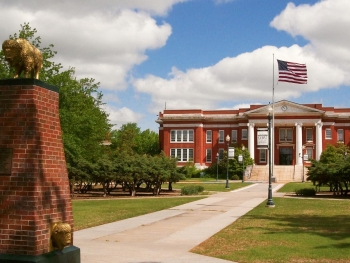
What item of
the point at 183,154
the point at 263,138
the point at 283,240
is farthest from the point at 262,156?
the point at 283,240

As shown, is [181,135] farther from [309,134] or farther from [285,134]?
[309,134]

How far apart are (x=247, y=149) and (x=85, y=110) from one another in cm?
3721

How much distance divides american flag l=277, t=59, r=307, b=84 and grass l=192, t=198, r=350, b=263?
86.4ft

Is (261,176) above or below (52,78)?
below

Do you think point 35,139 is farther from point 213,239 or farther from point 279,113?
point 279,113

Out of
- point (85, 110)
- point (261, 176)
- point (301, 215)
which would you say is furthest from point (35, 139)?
point (261, 176)

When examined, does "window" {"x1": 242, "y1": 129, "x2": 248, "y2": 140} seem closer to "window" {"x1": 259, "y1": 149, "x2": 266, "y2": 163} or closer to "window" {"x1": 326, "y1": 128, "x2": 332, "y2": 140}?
"window" {"x1": 259, "y1": 149, "x2": 266, "y2": 163}

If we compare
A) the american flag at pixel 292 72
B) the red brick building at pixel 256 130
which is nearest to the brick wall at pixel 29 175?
the american flag at pixel 292 72

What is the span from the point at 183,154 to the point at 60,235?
250 ft

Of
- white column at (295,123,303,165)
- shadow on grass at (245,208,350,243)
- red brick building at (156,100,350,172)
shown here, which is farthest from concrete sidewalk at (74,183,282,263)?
white column at (295,123,303,165)

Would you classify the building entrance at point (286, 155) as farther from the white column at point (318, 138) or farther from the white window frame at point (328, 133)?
the white window frame at point (328, 133)

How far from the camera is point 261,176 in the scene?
72.6 metres

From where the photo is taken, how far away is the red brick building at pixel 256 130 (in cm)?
7781

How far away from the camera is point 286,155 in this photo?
262ft
